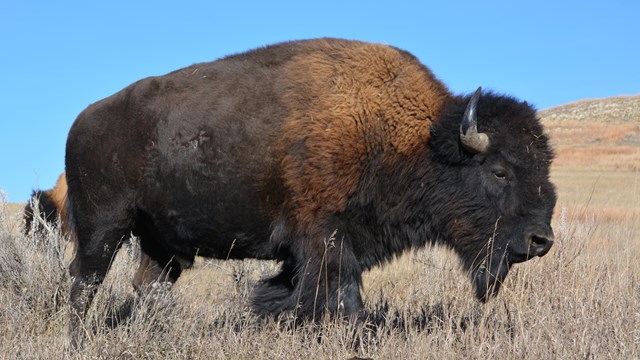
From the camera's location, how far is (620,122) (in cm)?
6706

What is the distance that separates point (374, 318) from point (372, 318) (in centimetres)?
10

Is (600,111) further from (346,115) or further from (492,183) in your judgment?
(346,115)

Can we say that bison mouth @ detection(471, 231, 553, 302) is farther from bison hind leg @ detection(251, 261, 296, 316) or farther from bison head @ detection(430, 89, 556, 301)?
bison hind leg @ detection(251, 261, 296, 316)

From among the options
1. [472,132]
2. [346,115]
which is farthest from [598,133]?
[346,115]

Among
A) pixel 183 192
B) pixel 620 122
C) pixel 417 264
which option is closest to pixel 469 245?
pixel 183 192

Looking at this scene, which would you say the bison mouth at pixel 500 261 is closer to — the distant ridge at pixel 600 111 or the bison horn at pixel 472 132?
the bison horn at pixel 472 132

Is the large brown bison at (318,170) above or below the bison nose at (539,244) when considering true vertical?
above

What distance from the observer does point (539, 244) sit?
532cm

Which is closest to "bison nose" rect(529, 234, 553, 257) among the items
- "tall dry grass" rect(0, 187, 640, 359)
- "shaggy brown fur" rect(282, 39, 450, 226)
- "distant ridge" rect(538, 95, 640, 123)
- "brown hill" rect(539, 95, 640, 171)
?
"tall dry grass" rect(0, 187, 640, 359)

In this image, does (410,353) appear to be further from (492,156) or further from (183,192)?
(183,192)

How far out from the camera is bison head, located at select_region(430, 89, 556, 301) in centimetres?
535

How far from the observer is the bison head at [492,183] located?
535 centimetres

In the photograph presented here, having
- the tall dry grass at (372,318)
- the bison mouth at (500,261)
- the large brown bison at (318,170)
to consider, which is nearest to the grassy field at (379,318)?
the tall dry grass at (372,318)

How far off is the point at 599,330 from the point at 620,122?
67.2m
